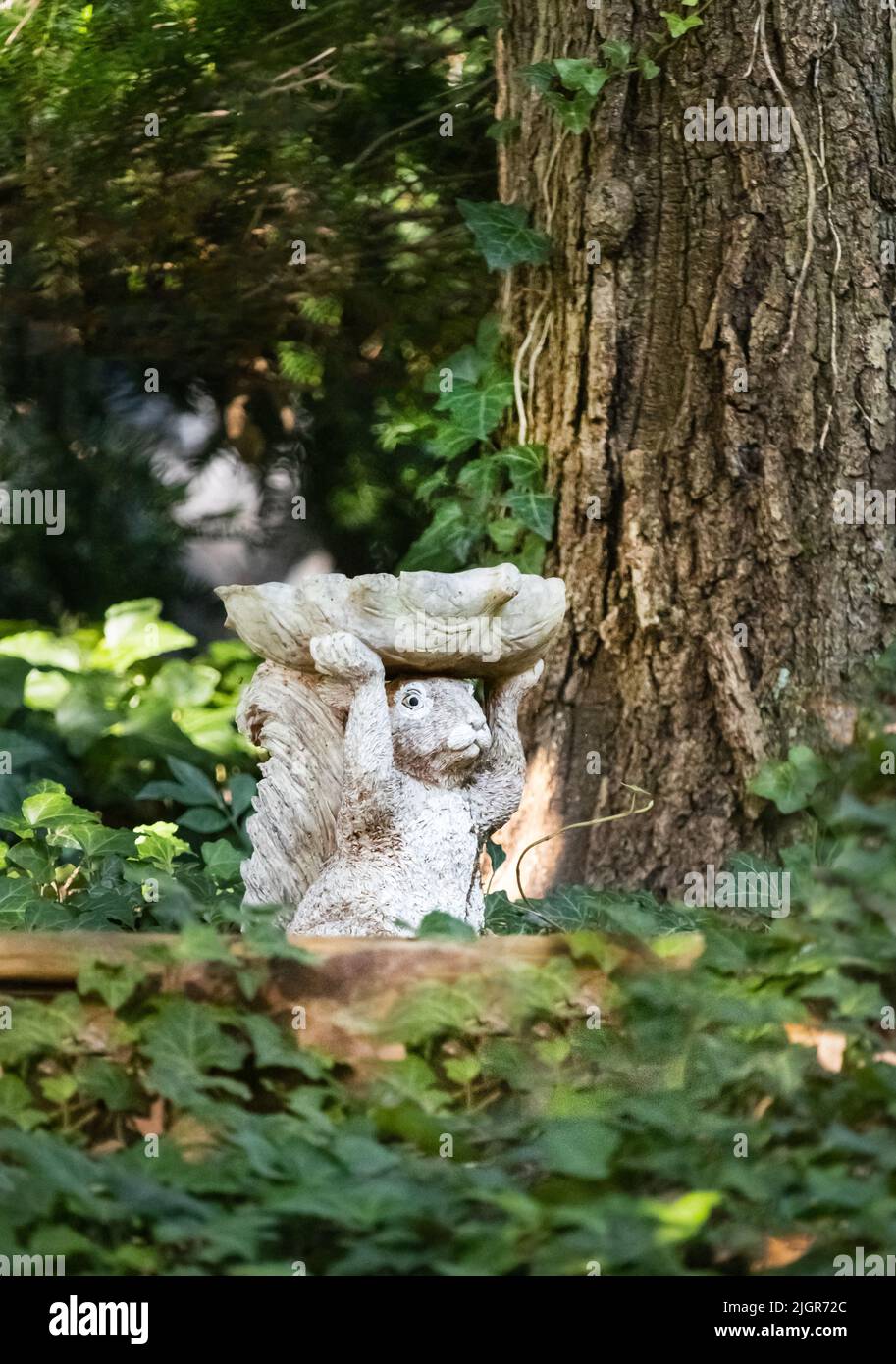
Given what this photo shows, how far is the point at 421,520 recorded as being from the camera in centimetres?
518

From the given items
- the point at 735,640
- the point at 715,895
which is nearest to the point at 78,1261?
the point at 715,895

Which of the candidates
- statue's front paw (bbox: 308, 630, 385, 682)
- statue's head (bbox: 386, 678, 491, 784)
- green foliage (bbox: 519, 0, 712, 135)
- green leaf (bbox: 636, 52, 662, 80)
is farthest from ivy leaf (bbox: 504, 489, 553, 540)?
statue's front paw (bbox: 308, 630, 385, 682)

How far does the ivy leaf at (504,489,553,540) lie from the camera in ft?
13.0

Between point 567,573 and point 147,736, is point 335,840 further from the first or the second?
point 147,736

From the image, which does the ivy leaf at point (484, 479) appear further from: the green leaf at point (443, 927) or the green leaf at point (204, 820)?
the green leaf at point (443, 927)

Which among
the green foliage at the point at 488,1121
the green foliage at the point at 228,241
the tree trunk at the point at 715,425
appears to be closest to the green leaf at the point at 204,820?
the tree trunk at the point at 715,425

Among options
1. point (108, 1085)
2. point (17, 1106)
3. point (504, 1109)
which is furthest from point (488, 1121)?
point (17, 1106)

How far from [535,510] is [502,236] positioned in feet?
2.31

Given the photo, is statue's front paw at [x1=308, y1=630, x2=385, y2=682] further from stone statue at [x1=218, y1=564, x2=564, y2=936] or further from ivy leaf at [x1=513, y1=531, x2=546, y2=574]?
ivy leaf at [x1=513, y1=531, x2=546, y2=574]

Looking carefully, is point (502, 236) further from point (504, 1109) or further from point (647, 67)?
point (504, 1109)

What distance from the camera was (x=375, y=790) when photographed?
8.69ft

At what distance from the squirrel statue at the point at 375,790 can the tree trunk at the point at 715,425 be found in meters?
1.04

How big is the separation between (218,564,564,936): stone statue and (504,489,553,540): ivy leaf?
115 centimetres

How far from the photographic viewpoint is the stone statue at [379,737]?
265cm
